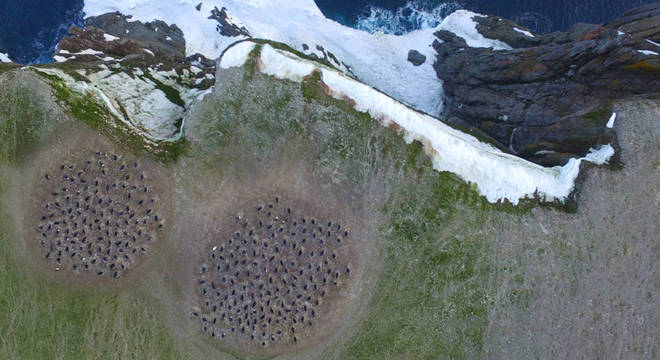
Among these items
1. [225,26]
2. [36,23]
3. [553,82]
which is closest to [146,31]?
[225,26]

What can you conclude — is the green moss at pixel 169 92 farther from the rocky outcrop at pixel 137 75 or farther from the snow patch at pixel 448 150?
the snow patch at pixel 448 150

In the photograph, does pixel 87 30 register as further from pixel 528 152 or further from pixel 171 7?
pixel 528 152

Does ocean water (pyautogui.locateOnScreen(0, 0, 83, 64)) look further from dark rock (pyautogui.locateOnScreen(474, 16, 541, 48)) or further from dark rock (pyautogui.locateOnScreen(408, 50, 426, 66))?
dark rock (pyautogui.locateOnScreen(474, 16, 541, 48))

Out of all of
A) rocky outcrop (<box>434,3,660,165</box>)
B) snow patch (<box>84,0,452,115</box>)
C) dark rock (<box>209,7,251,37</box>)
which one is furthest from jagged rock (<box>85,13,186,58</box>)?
rocky outcrop (<box>434,3,660,165</box>)

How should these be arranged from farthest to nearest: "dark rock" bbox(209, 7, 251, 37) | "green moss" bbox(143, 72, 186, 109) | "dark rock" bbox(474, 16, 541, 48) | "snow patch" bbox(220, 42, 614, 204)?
"dark rock" bbox(209, 7, 251, 37) → "dark rock" bbox(474, 16, 541, 48) → "green moss" bbox(143, 72, 186, 109) → "snow patch" bbox(220, 42, 614, 204)

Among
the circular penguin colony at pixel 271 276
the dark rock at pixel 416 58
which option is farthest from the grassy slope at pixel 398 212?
the dark rock at pixel 416 58
